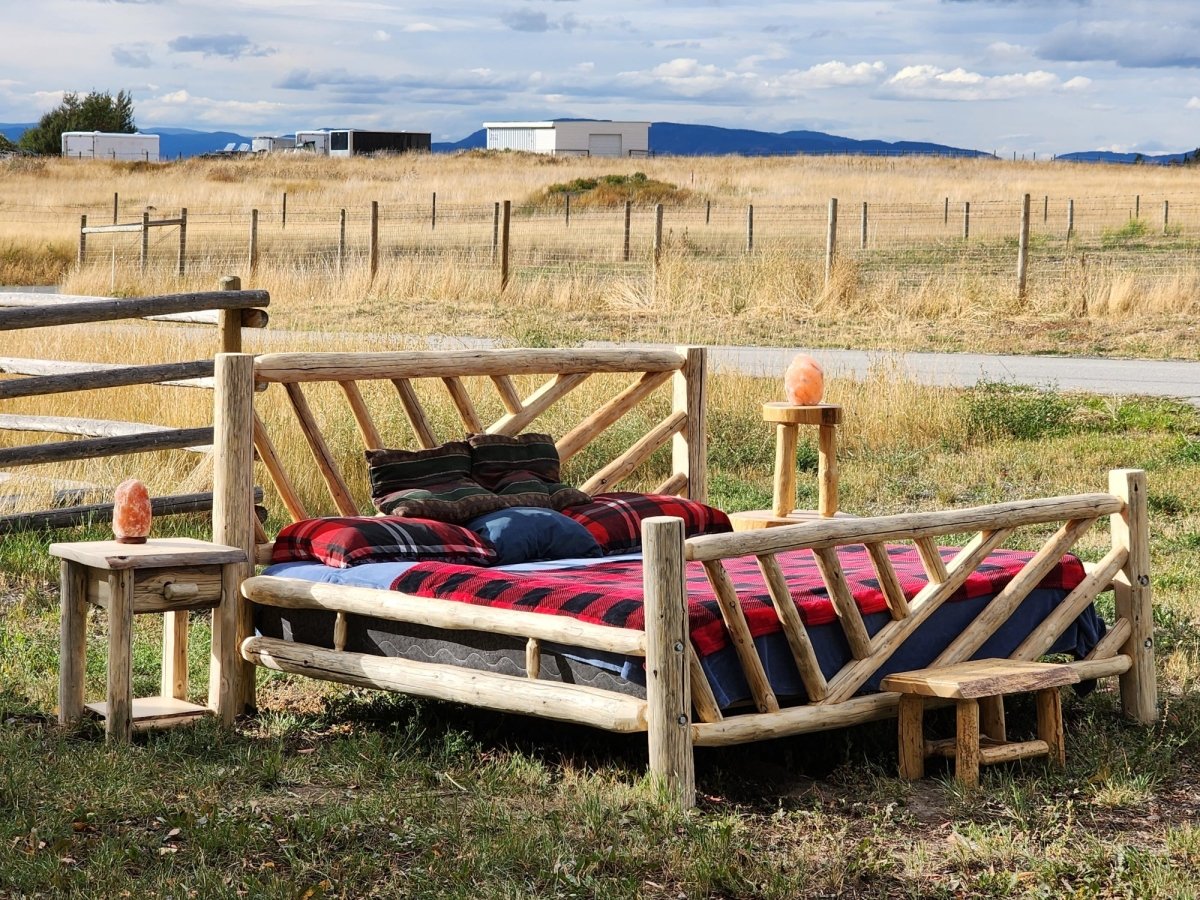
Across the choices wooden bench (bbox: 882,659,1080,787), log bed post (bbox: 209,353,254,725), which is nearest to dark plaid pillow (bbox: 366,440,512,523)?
log bed post (bbox: 209,353,254,725)

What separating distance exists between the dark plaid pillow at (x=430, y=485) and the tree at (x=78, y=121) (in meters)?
81.2

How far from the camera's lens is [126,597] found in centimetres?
566

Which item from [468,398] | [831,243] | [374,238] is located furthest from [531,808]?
[374,238]

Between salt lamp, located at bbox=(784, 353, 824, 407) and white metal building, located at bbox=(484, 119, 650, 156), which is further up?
white metal building, located at bbox=(484, 119, 650, 156)

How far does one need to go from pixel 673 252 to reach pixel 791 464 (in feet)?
63.3

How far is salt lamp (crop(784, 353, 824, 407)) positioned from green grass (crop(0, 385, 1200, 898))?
5.40 ft

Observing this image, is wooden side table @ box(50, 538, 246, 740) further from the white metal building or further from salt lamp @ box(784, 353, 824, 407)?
the white metal building

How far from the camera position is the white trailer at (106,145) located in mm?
77375

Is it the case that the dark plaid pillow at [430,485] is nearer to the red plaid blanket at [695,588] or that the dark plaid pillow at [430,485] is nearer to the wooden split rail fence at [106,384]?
the red plaid blanket at [695,588]

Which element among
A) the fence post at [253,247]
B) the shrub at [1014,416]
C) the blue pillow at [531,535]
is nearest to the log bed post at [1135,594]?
the blue pillow at [531,535]

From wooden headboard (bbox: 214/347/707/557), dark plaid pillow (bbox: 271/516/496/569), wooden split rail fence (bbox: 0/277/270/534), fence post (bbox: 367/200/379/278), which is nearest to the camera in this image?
dark plaid pillow (bbox: 271/516/496/569)

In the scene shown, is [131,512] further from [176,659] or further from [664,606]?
[664,606]

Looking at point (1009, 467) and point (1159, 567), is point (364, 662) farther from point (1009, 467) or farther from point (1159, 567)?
point (1009, 467)

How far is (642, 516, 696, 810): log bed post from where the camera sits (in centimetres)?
473
